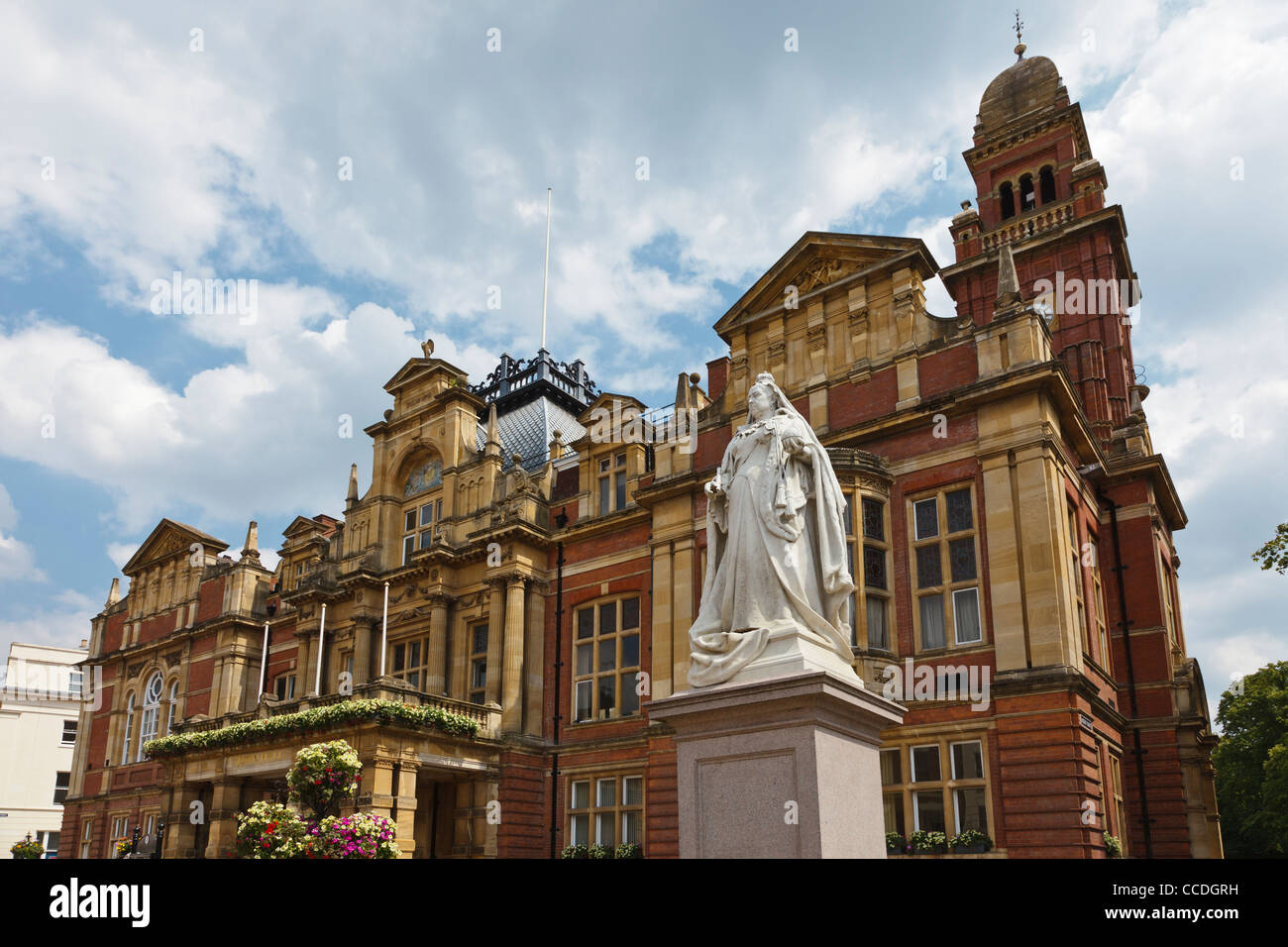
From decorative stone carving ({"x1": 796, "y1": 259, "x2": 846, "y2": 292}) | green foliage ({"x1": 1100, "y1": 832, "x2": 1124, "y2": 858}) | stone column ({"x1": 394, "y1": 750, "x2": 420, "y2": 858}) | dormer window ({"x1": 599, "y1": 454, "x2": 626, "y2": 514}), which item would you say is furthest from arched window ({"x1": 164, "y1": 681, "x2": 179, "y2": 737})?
green foliage ({"x1": 1100, "y1": 832, "x2": 1124, "y2": 858})

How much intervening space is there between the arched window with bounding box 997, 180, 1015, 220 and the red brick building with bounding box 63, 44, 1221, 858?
0.09 meters

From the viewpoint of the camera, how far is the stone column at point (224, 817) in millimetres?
25856

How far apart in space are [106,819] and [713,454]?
98.5ft

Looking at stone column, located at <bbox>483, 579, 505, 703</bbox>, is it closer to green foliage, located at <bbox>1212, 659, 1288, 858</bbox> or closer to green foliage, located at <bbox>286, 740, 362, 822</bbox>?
green foliage, located at <bbox>286, 740, 362, 822</bbox>

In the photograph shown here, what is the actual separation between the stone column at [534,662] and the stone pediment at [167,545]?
64.4 feet

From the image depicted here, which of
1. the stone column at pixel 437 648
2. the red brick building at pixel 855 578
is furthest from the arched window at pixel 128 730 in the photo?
the stone column at pixel 437 648

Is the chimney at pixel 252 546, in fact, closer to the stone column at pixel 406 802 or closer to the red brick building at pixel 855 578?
the red brick building at pixel 855 578

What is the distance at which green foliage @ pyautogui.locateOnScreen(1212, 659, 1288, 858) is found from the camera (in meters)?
35.9

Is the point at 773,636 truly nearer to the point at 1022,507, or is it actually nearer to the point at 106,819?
the point at 1022,507

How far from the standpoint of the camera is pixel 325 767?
70.0 feet

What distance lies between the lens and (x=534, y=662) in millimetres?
28219

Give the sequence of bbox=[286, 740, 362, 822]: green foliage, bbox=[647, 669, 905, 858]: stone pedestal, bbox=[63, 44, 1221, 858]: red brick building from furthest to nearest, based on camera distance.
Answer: bbox=[286, 740, 362, 822]: green foliage < bbox=[63, 44, 1221, 858]: red brick building < bbox=[647, 669, 905, 858]: stone pedestal

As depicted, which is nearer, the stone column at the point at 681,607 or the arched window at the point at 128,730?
the stone column at the point at 681,607
